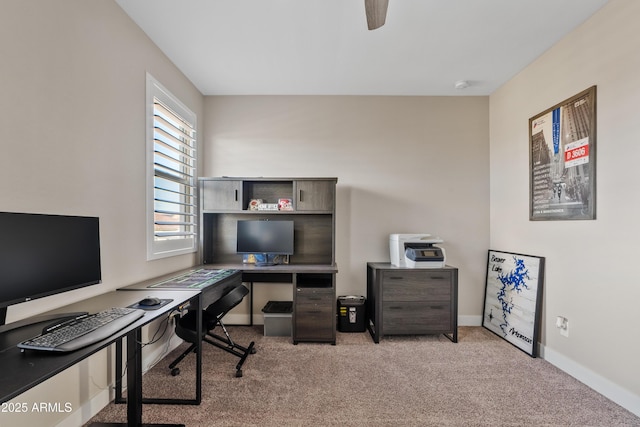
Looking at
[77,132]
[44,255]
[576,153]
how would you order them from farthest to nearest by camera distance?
[576,153] → [77,132] → [44,255]

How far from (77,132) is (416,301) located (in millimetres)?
3278

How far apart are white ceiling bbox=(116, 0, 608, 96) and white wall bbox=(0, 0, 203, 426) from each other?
1.66 ft

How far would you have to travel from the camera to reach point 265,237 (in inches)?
135

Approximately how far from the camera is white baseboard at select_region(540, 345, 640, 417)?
79.0 inches

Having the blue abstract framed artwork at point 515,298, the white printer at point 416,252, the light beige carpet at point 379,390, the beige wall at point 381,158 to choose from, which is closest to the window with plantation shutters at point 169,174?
the beige wall at point 381,158

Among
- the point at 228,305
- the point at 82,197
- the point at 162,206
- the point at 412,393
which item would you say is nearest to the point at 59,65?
the point at 82,197

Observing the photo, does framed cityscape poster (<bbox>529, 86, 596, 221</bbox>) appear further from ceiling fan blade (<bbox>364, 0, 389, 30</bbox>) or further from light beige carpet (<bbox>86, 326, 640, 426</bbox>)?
ceiling fan blade (<bbox>364, 0, 389, 30</bbox>)

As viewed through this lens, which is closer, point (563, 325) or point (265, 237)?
point (563, 325)

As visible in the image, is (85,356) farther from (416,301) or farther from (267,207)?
(416,301)

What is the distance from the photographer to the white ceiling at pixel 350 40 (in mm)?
2201

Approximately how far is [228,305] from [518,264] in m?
2.95

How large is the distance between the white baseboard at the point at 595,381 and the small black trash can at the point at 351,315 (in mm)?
1757

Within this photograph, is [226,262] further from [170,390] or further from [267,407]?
[267,407]

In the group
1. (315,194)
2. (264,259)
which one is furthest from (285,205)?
(264,259)
